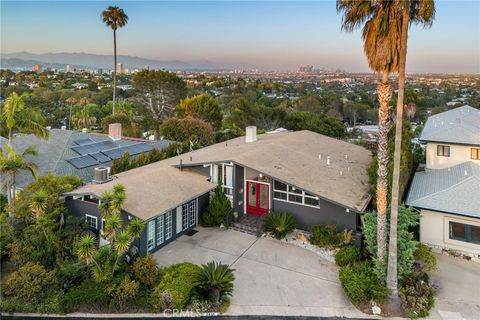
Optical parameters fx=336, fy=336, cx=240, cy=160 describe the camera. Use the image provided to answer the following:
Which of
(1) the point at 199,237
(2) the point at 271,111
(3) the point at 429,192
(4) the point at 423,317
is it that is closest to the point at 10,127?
(1) the point at 199,237

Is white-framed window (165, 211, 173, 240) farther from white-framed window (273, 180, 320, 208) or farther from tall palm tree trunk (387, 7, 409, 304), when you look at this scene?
tall palm tree trunk (387, 7, 409, 304)

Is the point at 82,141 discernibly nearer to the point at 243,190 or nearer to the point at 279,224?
the point at 243,190

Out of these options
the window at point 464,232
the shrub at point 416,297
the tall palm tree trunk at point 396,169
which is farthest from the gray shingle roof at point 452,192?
the tall palm tree trunk at point 396,169

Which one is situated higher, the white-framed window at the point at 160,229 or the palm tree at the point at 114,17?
the palm tree at the point at 114,17

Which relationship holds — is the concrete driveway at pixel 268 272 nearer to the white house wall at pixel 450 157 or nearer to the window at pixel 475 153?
the white house wall at pixel 450 157

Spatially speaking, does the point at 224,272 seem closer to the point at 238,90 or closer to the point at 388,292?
the point at 388,292

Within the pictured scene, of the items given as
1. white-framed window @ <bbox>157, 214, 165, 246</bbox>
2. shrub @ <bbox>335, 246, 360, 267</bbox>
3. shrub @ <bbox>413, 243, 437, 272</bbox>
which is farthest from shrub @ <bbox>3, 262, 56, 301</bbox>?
shrub @ <bbox>413, 243, 437, 272</bbox>

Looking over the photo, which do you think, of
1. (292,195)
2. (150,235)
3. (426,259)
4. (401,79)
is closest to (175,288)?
(150,235)
